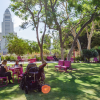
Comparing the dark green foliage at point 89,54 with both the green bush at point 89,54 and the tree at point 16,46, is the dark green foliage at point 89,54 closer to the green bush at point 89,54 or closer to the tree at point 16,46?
the green bush at point 89,54

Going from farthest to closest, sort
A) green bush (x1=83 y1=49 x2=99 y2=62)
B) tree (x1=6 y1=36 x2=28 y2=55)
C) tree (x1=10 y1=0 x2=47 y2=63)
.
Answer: green bush (x1=83 y1=49 x2=99 y2=62) → tree (x1=6 y1=36 x2=28 y2=55) → tree (x1=10 y1=0 x2=47 y2=63)

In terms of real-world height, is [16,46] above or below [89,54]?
above

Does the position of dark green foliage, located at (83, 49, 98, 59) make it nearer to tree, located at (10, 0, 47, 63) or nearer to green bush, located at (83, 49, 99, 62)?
green bush, located at (83, 49, 99, 62)

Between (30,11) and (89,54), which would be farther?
(89,54)

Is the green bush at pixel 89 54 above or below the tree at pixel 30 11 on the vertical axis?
below

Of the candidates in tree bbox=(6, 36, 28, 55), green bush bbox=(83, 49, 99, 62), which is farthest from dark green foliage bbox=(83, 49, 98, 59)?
tree bbox=(6, 36, 28, 55)

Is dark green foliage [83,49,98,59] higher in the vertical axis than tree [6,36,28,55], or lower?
lower

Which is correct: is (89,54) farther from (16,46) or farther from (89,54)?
(16,46)

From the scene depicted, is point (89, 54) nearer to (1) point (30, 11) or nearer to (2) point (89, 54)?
(2) point (89, 54)

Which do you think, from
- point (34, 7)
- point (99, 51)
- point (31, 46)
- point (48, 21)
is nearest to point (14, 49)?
point (31, 46)

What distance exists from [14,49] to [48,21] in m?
8.62

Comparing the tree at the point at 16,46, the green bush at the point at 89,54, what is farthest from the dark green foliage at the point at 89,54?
the tree at the point at 16,46

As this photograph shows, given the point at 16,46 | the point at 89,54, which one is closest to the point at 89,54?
the point at 89,54

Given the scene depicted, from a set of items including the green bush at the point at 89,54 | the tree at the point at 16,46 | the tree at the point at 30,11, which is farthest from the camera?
the green bush at the point at 89,54
